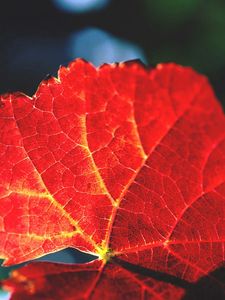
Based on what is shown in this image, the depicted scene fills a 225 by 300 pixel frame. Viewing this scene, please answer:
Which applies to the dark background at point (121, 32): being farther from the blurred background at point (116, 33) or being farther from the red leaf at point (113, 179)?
the red leaf at point (113, 179)

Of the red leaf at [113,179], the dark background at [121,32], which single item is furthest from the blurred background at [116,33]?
the red leaf at [113,179]

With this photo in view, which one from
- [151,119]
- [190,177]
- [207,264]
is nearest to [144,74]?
[151,119]

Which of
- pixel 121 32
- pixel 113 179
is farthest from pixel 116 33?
pixel 113 179

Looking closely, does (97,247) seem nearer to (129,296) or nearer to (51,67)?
(129,296)

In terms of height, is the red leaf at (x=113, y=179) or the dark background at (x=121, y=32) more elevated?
the dark background at (x=121, y=32)

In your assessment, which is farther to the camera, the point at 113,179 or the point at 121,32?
the point at 121,32

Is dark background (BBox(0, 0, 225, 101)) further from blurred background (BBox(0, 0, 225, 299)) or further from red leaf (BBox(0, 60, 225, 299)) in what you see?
red leaf (BBox(0, 60, 225, 299))

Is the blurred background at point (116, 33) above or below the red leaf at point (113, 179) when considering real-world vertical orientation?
above

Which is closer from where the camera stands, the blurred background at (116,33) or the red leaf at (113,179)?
the red leaf at (113,179)

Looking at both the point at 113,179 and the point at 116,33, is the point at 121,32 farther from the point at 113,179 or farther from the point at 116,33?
the point at 113,179
